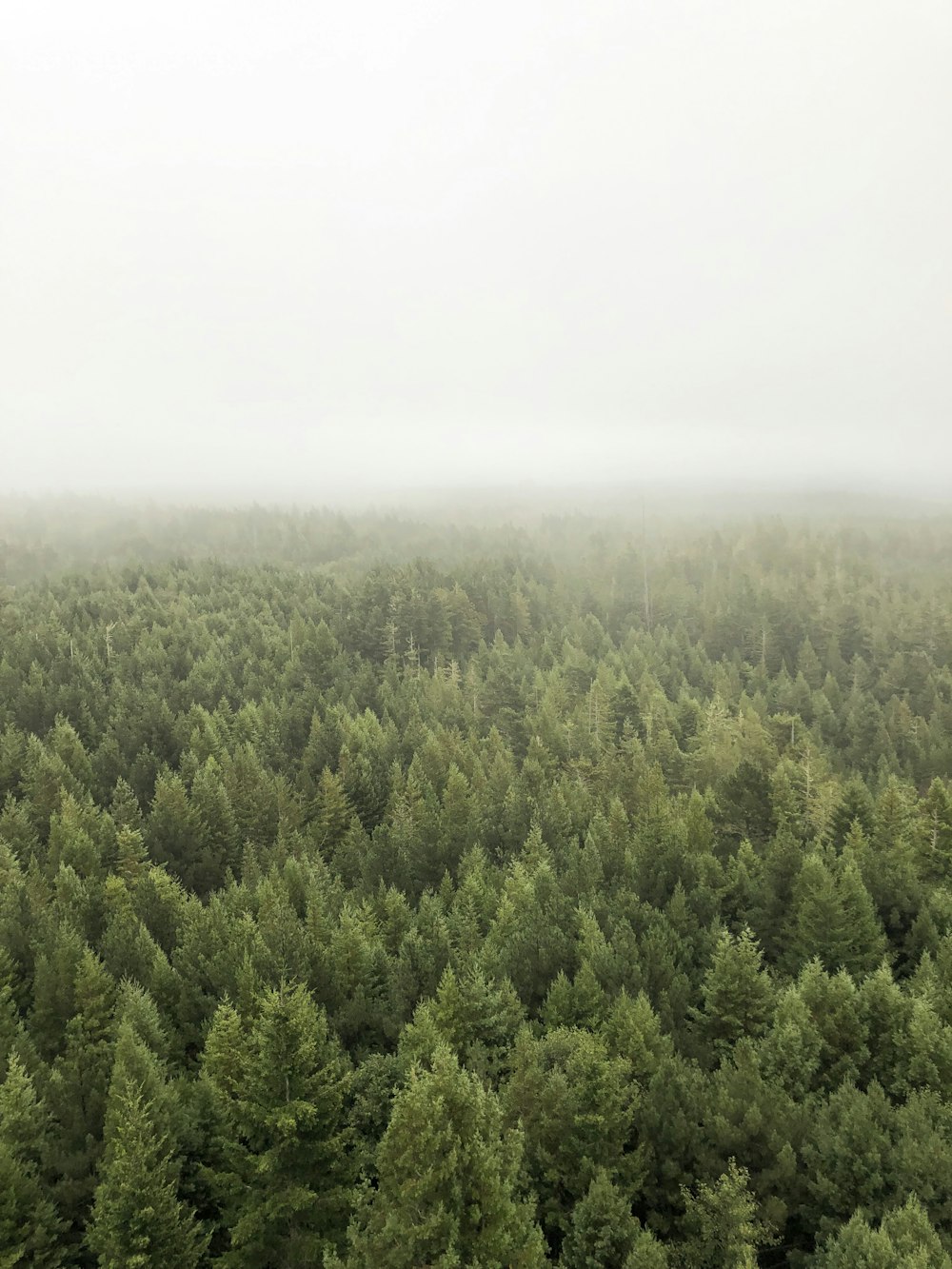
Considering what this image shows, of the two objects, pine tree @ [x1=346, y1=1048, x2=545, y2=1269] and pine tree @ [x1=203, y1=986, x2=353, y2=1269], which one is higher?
pine tree @ [x1=346, y1=1048, x2=545, y2=1269]

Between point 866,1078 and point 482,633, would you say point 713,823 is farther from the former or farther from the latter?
point 482,633

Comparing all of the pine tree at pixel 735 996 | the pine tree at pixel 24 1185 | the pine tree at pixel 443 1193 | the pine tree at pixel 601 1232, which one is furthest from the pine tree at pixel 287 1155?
the pine tree at pixel 735 996

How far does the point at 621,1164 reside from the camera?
27.9 metres

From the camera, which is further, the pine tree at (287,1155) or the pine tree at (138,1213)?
the pine tree at (287,1155)

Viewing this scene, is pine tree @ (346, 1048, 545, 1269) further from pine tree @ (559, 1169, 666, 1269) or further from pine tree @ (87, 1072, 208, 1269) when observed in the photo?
pine tree @ (87, 1072, 208, 1269)

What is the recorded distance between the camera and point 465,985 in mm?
34281

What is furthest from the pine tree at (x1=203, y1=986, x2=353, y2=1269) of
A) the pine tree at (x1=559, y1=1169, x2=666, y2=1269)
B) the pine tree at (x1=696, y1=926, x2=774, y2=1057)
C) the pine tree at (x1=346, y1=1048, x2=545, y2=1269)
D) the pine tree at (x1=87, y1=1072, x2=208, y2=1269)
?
the pine tree at (x1=696, y1=926, x2=774, y2=1057)

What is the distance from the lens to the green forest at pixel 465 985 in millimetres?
24297

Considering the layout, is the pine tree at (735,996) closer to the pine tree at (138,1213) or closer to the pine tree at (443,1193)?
the pine tree at (443,1193)

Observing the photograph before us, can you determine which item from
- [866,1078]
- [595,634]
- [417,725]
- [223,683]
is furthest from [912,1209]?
[595,634]

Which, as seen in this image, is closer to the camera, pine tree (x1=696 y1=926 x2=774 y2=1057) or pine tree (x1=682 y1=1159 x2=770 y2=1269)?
pine tree (x1=682 y1=1159 x2=770 y2=1269)

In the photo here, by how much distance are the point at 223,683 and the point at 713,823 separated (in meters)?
73.7

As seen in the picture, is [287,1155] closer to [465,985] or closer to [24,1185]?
[24,1185]

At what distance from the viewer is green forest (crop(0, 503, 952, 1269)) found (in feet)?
79.7
